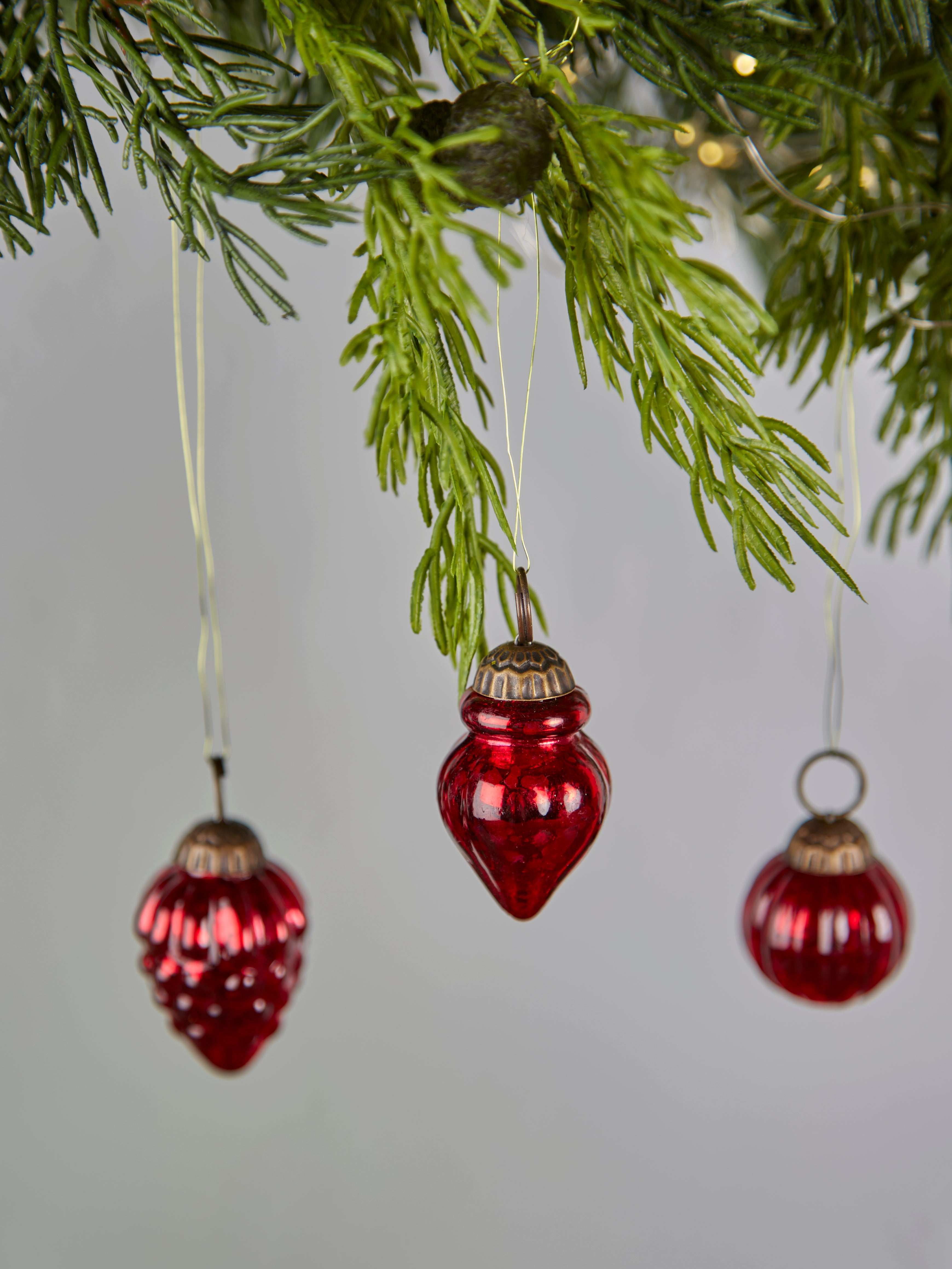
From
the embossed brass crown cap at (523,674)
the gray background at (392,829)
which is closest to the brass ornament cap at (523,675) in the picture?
the embossed brass crown cap at (523,674)

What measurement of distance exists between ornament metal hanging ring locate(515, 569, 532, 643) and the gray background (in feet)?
2.36

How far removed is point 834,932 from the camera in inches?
24.5

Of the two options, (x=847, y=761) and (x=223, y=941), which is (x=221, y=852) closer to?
(x=223, y=941)

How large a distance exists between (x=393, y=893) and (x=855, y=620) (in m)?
0.59

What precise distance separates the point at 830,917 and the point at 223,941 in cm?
32

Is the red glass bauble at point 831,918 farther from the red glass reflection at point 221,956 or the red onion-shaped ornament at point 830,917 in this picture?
the red glass reflection at point 221,956

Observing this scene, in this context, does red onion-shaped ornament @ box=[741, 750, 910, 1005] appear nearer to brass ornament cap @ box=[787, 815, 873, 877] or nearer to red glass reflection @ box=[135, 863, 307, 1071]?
brass ornament cap @ box=[787, 815, 873, 877]

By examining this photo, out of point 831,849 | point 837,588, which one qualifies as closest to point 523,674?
point 831,849

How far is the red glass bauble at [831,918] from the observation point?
2.04 ft

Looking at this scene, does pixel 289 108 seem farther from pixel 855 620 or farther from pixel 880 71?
pixel 855 620

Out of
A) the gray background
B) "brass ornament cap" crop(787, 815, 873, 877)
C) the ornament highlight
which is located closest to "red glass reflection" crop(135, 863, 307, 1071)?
the ornament highlight

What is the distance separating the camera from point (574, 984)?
4.17ft

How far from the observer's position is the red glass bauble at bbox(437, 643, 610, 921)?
1.28 ft

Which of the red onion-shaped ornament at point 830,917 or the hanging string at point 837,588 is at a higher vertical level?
the hanging string at point 837,588
